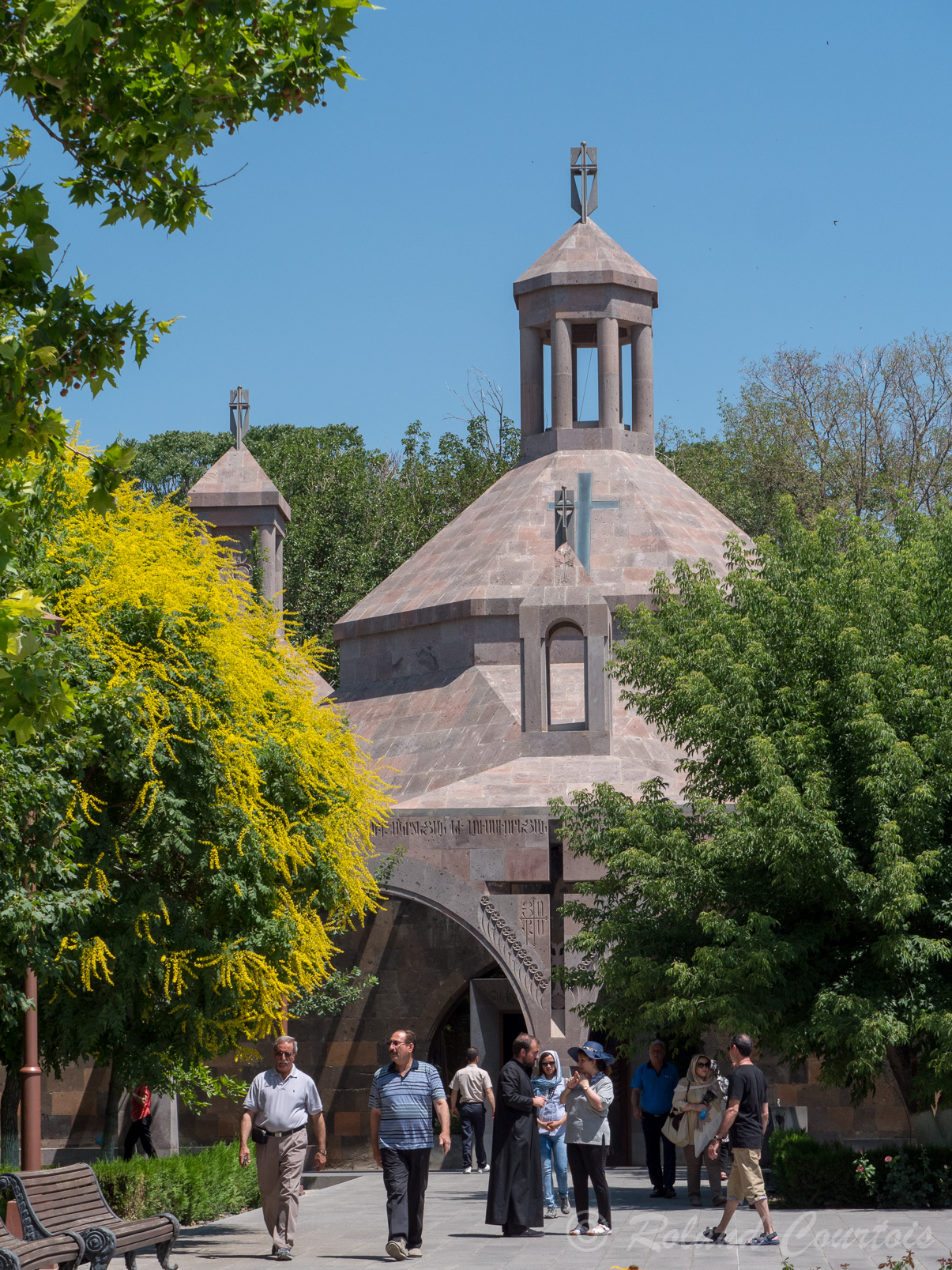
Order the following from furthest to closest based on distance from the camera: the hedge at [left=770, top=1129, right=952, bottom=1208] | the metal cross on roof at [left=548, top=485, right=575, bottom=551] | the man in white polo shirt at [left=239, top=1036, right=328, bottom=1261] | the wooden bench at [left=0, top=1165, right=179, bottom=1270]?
1. the metal cross on roof at [left=548, top=485, right=575, bottom=551]
2. the hedge at [left=770, top=1129, right=952, bottom=1208]
3. the man in white polo shirt at [left=239, top=1036, right=328, bottom=1261]
4. the wooden bench at [left=0, top=1165, right=179, bottom=1270]

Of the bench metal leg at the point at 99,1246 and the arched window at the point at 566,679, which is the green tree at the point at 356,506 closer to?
the arched window at the point at 566,679

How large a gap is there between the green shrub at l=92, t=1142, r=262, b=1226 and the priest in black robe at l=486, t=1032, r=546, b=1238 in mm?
2533

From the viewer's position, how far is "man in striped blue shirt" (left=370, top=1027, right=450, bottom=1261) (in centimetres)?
1086

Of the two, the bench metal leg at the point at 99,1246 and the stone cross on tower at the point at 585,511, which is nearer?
the bench metal leg at the point at 99,1246

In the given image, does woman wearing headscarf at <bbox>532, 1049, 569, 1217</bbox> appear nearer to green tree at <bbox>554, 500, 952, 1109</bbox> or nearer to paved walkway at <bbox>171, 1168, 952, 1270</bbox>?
paved walkway at <bbox>171, 1168, 952, 1270</bbox>

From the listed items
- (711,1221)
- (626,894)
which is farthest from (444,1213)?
(626,894)

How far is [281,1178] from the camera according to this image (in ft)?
36.8

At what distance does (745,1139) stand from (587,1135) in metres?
1.28

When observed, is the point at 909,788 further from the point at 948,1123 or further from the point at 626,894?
the point at 948,1123

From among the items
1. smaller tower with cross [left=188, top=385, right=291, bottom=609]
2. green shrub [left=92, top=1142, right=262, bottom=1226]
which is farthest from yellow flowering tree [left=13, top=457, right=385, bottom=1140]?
smaller tower with cross [left=188, top=385, right=291, bottom=609]

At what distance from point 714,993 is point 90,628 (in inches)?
232

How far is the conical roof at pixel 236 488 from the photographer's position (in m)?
29.0

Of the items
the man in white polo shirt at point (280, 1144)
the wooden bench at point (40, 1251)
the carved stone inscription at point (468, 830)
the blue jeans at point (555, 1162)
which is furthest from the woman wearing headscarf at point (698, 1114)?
the wooden bench at point (40, 1251)

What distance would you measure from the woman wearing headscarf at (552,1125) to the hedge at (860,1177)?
1759 mm
